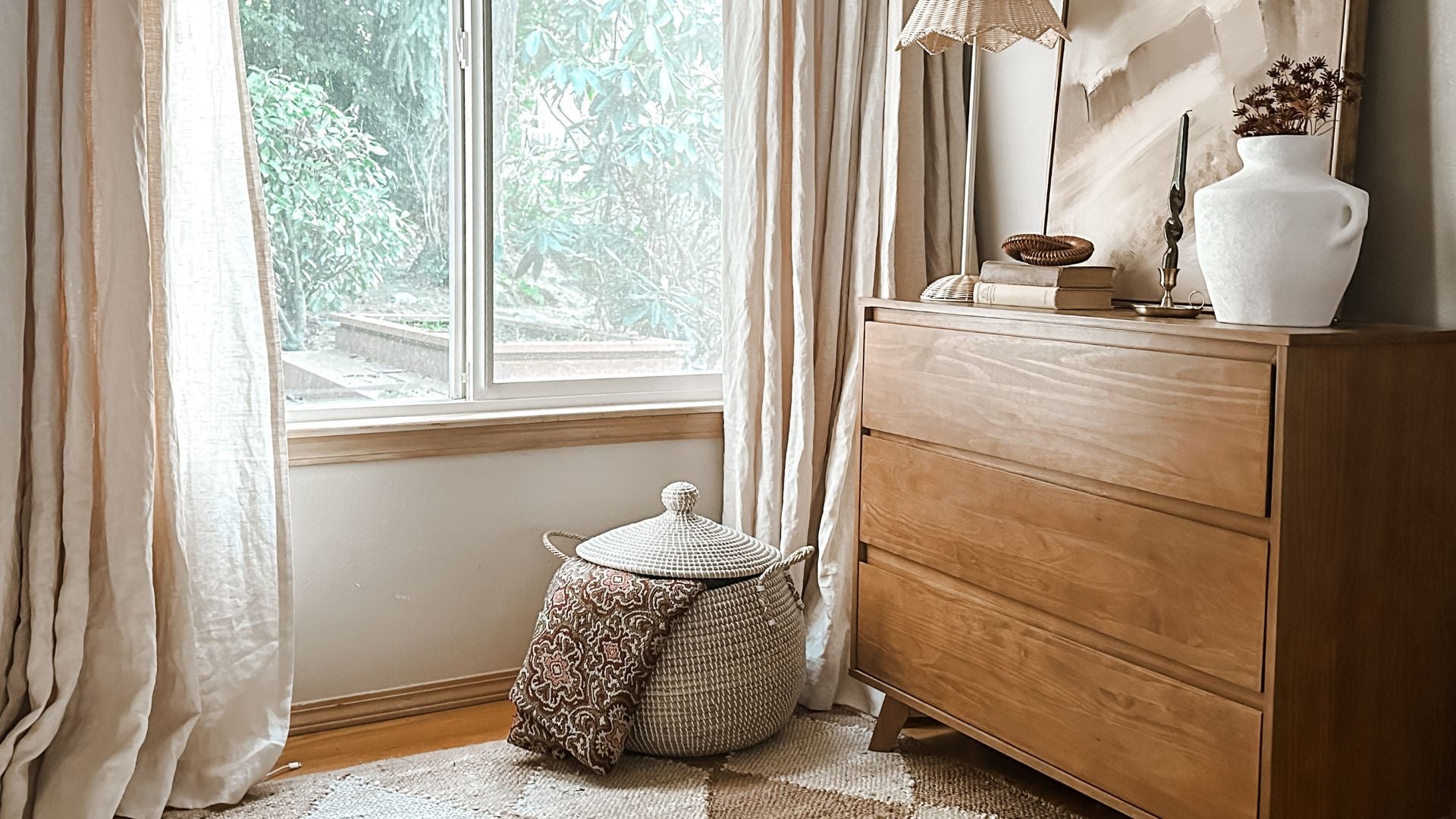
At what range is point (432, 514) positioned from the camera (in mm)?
2631

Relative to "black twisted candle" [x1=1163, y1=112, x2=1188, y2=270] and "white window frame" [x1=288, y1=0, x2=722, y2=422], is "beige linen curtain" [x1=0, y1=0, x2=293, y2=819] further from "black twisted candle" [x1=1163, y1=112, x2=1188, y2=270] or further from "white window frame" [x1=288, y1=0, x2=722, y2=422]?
"black twisted candle" [x1=1163, y1=112, x2=1188, y2=270]

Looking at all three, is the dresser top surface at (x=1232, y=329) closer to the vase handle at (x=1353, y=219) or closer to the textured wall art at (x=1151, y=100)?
the vase handle at (x=1353, y=219)

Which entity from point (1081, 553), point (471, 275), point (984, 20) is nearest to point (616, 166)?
point (471, 275)

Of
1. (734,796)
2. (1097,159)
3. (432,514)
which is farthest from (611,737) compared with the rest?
(1097,159)

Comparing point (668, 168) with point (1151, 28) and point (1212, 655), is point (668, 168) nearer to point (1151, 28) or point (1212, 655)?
point (1151, 28)

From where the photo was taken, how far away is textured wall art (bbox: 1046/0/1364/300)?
201 cm

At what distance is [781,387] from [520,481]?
0.61 m

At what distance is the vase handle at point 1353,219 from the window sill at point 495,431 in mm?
1514

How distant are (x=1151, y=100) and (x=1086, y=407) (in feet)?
2.26

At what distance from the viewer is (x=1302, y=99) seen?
1793 mm

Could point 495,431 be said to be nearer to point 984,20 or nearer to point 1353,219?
point 984,20

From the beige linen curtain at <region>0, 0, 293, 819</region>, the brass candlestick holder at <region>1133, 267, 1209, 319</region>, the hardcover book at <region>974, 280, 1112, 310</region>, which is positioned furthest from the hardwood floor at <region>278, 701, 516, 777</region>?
the brass candlestick holder at <region>1133, 267, 1209, 319</region>

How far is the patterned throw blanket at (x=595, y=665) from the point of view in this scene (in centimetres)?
231

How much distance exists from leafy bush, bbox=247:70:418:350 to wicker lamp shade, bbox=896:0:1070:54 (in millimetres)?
1108
